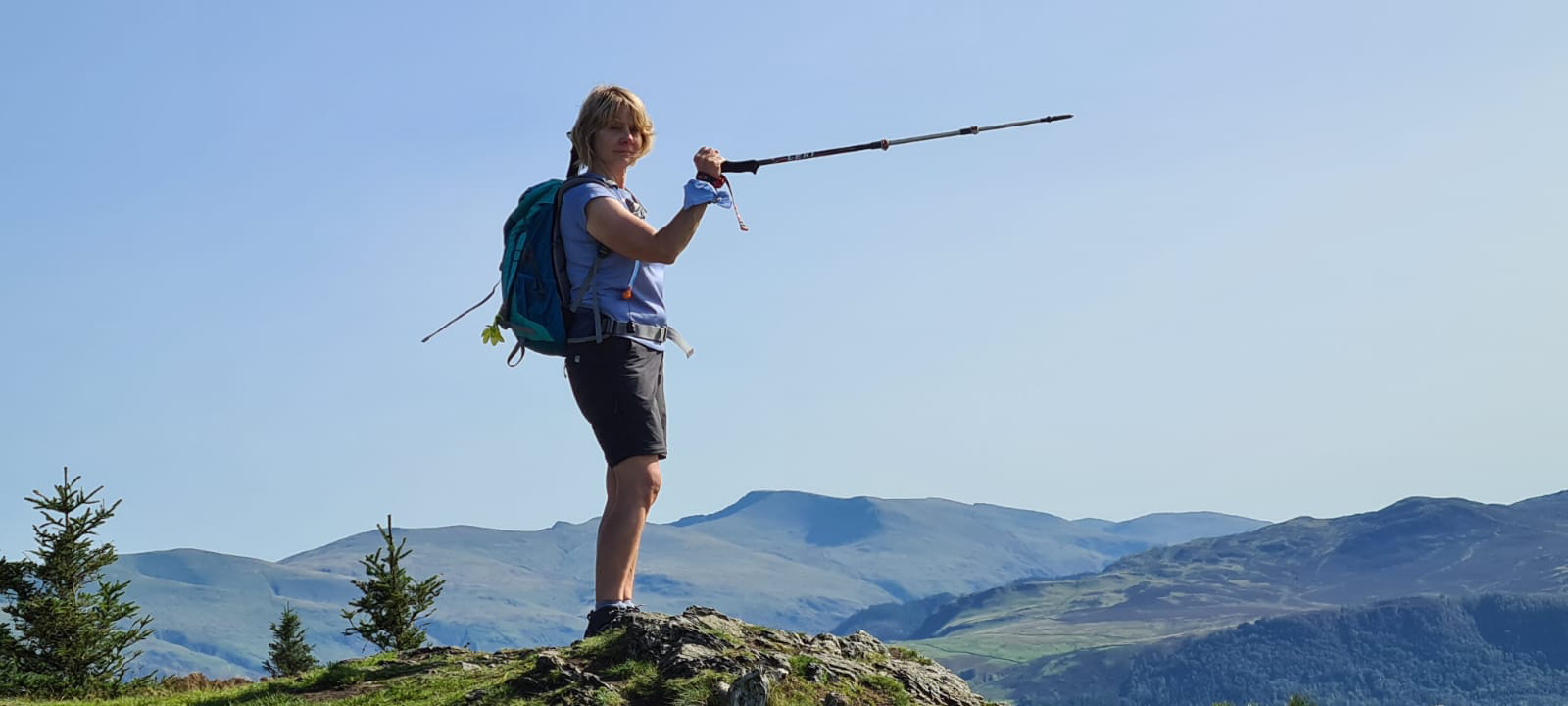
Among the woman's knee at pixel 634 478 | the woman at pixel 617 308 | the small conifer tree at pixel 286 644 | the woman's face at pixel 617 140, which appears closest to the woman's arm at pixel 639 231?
the woman at pixel 617 308

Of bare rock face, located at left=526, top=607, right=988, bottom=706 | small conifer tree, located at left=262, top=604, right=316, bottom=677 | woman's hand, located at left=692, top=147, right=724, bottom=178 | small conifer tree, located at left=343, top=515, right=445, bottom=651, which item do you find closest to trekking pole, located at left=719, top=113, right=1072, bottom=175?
woman's hand, located at left=692, top=147, right=724, bottom=178

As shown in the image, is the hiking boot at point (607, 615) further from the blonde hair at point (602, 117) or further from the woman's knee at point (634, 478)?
the blonde hair at point (602, 117)

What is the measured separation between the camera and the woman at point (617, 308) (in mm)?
9117

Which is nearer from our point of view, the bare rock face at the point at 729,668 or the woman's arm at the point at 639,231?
the woman's arm at the point at 639,231

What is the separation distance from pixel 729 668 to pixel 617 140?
3.82 m

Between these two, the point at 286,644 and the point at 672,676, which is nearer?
the point at 672,676

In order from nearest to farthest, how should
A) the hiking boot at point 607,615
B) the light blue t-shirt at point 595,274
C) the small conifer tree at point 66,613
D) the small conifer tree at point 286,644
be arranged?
the light blue t-shirt at point 595,274, the hiking boot at point 607,615, the small conifer tree at point 66,613, the small conifer tree at point 286,644

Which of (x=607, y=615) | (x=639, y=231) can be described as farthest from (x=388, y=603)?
(x=639, y=231)

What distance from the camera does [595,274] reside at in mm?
9289

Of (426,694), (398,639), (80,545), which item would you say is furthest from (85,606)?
(426,694)

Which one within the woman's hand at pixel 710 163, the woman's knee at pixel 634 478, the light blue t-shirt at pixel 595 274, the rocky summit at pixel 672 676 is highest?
the woman's hand at pixel 710 163

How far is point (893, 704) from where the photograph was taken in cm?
976

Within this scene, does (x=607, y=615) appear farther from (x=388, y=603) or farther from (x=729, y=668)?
(x=388, y=603)

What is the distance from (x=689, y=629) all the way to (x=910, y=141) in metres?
4.08
